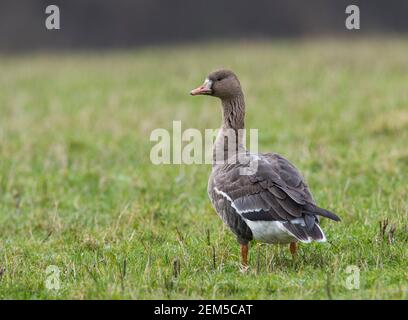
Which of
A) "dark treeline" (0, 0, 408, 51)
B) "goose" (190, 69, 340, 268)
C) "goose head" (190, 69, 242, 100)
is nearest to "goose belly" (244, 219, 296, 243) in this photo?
"goose" (190, 69, 340, 268)

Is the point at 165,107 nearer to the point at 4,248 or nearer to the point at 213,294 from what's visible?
the point at 4,248

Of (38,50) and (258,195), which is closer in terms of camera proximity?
(258,195)

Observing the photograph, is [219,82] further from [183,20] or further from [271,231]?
[183,20]

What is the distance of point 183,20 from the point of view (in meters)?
34.0

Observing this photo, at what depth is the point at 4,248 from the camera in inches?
304

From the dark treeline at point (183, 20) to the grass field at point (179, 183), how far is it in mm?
10412

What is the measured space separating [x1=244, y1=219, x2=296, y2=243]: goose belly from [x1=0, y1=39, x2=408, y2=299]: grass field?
0.26 meters

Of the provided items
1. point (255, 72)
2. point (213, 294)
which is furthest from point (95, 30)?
point (213, 294)

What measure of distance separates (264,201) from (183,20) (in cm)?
2837

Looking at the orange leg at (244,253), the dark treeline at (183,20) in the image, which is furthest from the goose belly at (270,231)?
the dark treeline at (183,20)

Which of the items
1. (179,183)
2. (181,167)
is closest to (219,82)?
(179,183)

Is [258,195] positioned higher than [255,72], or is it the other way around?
[255,72]

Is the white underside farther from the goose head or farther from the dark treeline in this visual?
the dark treeline

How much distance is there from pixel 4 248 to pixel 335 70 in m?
14.7
